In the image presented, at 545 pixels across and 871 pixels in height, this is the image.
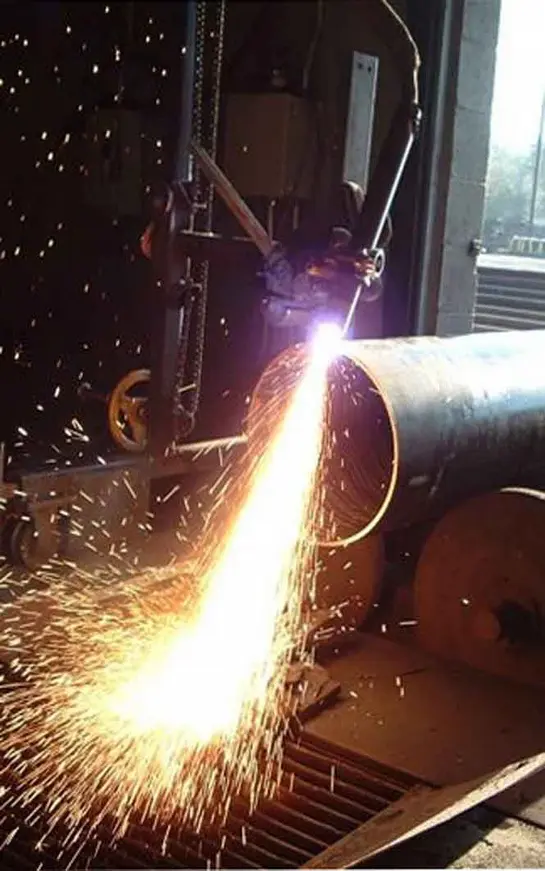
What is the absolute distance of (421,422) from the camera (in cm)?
264

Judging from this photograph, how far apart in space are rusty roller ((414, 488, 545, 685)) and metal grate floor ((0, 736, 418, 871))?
632mm

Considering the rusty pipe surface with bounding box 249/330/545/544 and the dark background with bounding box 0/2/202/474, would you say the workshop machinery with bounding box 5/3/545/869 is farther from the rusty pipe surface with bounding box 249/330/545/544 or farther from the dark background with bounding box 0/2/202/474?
the dark background with bounding box 0/2/202/474

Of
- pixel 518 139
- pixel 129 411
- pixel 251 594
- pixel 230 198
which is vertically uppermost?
pixel 518 139

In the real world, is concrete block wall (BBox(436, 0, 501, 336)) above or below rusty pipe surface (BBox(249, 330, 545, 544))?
above

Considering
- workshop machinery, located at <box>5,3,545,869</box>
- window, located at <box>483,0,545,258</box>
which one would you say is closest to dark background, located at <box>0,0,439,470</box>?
window, located at <box>483,0,545,258</box>

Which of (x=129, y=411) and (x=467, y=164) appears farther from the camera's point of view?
(x=467, y=164)

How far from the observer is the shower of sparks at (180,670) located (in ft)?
7.36

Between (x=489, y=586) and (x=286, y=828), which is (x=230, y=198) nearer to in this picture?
(x=489, y=586)

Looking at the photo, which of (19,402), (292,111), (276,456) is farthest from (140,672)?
(292,111)

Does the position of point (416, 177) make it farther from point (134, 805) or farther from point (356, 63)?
point (134, 805)

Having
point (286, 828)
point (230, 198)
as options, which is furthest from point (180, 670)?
point (230, 198)

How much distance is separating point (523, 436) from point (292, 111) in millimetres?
1484

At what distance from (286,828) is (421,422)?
0.97 meters

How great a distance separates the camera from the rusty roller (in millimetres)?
2869
